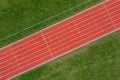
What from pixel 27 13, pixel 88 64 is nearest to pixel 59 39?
pixel 88 64

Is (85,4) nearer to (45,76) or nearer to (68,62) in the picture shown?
(68,62)

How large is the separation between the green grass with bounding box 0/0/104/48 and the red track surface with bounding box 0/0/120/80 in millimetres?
280

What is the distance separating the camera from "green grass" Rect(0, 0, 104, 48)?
51.0 feet

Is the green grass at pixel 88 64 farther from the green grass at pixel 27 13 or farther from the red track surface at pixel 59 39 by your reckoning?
the green grass at pixel 27 13

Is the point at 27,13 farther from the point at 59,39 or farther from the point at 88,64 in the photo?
the point at 88,64

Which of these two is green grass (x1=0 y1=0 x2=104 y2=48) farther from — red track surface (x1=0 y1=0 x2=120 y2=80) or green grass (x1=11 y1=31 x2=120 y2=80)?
green grass (x1=11 y1=31 x2=120 y2=80)

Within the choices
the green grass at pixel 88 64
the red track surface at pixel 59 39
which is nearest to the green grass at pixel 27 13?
the red track surface at pixel 59 39

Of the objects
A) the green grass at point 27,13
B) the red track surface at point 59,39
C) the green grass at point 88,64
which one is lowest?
the green grass at point 88,64

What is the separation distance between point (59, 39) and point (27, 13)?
193cm

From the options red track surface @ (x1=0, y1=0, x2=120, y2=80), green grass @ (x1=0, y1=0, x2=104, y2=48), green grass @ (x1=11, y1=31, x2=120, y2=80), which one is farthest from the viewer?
green grass @ (x1=0, y1=0, x2=104, y2=48)

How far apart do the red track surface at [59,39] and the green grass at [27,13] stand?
0.28 meters

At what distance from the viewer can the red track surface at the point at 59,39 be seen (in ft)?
50.6

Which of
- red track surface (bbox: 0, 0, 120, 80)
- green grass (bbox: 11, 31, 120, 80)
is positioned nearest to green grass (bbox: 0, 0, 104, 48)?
red track surface (bbox: 0, 0, 120, 80)

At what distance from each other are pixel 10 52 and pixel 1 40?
2.32 ft
